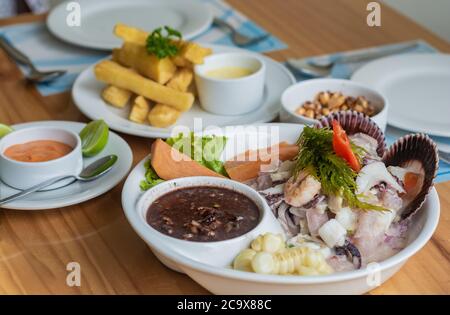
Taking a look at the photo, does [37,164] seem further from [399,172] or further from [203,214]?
[399,172]

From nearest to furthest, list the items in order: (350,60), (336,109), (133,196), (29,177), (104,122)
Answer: (133,196) → (29,177) → (104,122) → (336,109) → (350,60)

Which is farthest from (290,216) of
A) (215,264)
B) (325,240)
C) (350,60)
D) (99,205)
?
(350,60)

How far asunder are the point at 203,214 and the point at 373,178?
0.33m

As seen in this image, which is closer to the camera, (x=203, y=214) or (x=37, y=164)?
(x=203, y=214)

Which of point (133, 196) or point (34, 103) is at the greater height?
point (133, 196)

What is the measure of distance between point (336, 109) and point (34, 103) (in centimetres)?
84

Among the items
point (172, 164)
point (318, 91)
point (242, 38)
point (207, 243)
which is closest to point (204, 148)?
point (172, 164)

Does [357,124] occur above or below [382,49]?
above

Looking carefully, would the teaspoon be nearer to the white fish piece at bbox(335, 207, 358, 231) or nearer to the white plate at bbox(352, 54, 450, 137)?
the white fish piece at bbox(335, 207, 358, 231)

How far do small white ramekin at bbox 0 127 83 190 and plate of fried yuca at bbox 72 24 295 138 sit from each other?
0.66 feet

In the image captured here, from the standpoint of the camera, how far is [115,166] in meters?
1.60

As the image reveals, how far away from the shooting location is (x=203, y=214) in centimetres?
128

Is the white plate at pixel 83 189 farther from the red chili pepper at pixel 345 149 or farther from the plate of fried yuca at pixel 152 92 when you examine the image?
the red chili pepper at pixel 345 149
